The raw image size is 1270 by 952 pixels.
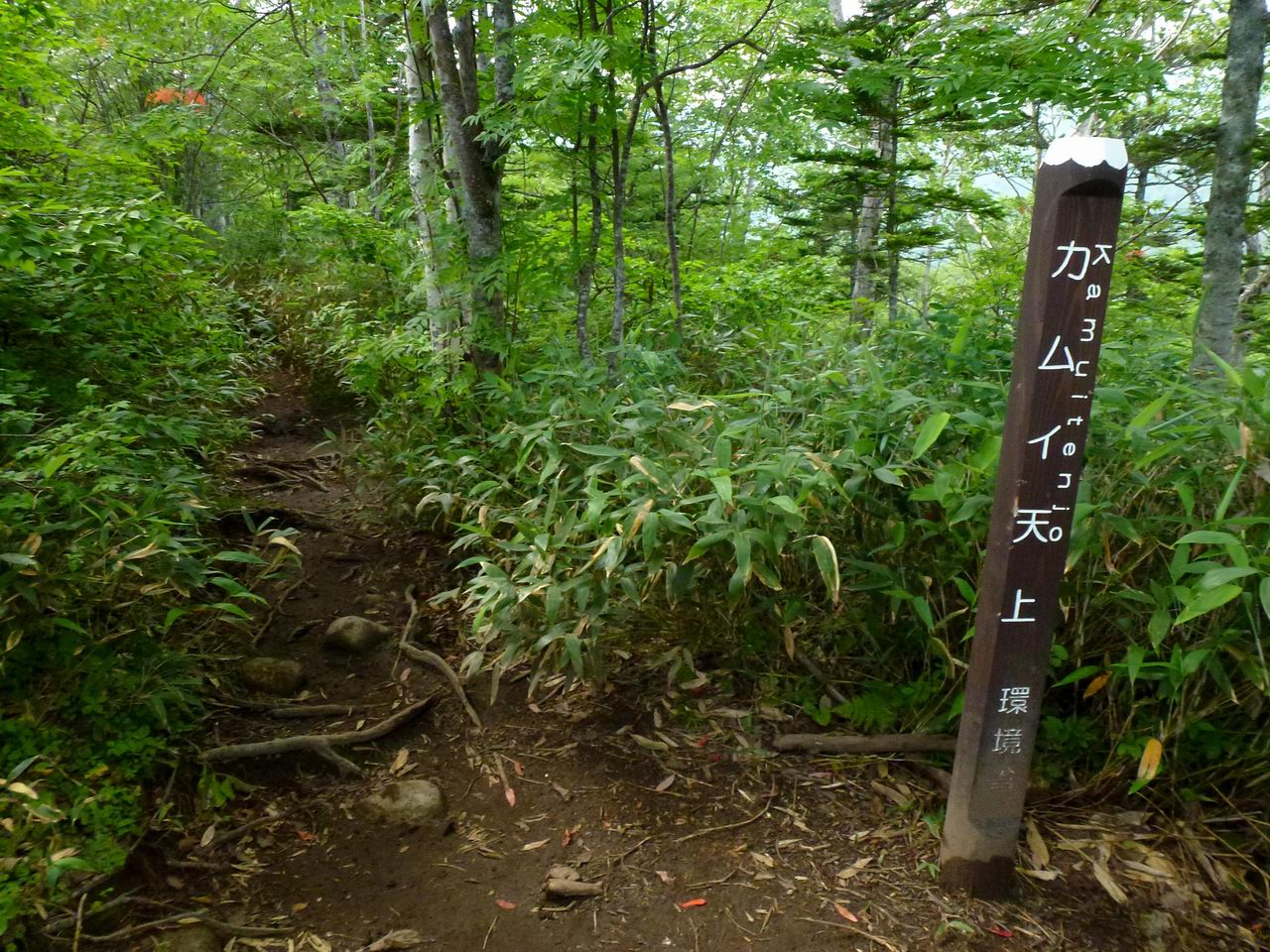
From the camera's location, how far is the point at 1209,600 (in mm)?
1890

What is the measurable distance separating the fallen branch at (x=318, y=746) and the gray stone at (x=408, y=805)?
0.19m

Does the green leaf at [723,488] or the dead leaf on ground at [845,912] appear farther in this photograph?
the green leaf at [723,488]

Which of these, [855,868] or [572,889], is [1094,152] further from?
[572,889]

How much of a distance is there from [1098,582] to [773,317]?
3339 mm

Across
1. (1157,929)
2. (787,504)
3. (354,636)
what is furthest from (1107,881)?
(354,636)

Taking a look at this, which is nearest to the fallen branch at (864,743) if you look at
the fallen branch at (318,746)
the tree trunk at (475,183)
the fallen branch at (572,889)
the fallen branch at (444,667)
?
the fallen branch at (572,889)

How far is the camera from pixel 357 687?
3.36 metres

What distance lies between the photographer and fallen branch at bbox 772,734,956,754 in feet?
8.68

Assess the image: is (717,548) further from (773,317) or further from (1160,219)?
(1160,219)

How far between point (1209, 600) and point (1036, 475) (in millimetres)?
514

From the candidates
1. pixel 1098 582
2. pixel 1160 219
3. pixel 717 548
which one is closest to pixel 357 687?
pixel 717 548

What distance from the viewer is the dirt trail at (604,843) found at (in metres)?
2.23

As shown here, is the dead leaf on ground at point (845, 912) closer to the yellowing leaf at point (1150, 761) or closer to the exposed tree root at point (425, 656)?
the yellowing leaf at point (1150, 761)

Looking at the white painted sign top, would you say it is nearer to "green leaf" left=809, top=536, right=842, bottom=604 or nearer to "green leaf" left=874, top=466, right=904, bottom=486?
"green leaf" left=874, top=466, right=904, bottom=486
